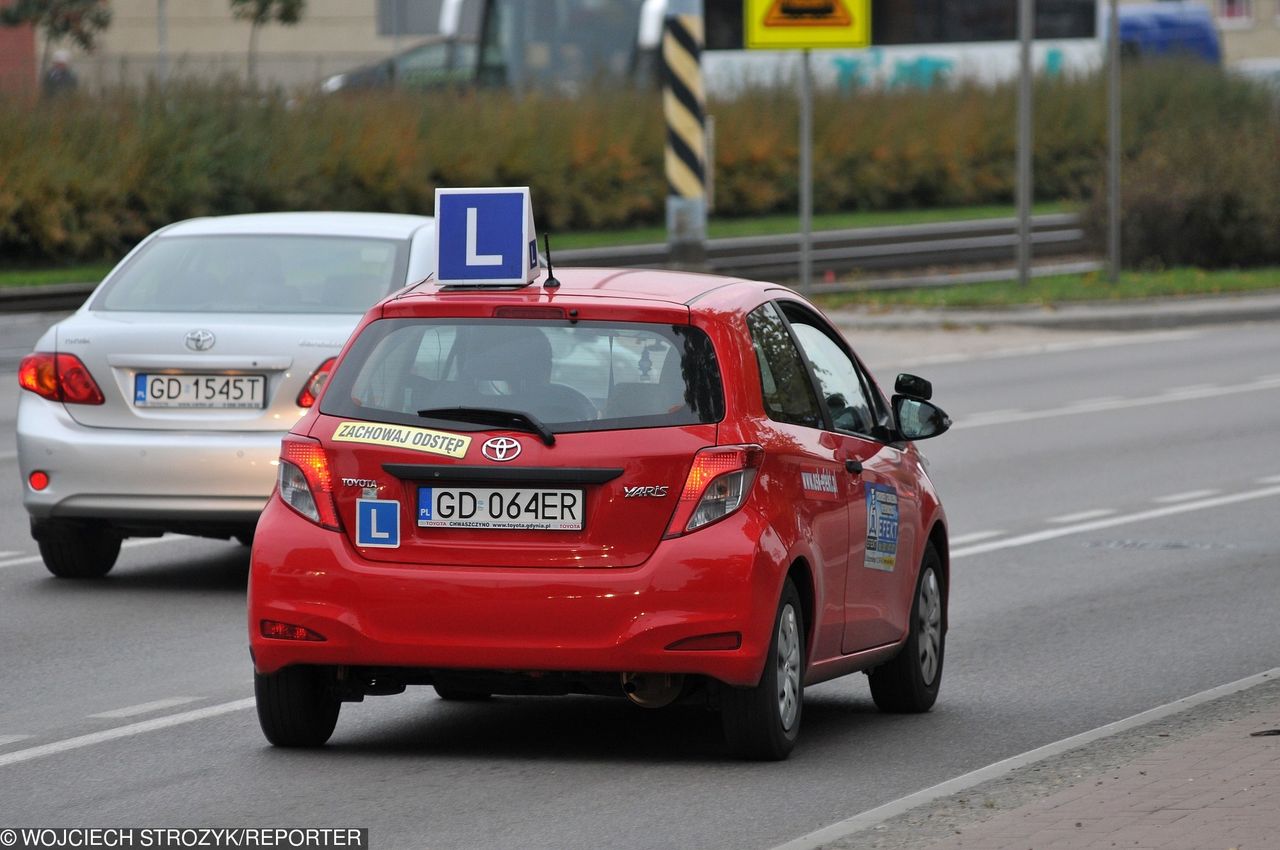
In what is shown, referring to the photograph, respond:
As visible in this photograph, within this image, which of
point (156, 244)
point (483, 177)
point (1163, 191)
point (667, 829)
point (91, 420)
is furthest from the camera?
point (483, 177)

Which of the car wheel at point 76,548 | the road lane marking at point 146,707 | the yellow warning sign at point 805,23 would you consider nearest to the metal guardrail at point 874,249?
the yellow warning sign at point 805,23

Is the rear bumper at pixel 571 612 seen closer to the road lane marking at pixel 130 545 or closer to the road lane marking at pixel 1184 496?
the road lane marking at pixel 130 545

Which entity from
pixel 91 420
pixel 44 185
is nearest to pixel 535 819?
pixel 91 420

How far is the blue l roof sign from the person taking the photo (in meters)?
7.27

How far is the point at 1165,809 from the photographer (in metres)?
6.00

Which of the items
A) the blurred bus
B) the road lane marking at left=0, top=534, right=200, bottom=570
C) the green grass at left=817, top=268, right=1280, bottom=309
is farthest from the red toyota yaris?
the blurred bus

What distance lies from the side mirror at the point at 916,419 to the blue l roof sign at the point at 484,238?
1.48 m

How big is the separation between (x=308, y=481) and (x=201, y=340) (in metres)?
3.58

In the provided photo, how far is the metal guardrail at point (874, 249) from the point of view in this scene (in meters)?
32.8

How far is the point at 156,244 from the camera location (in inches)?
445

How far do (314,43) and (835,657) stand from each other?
238 ft

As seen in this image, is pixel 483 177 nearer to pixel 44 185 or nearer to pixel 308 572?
pixel 44 185

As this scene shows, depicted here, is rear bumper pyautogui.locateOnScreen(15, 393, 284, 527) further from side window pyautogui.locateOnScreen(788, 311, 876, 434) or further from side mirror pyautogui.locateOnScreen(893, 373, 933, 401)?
side mirror pyautogui.locateOnScreen(893, 373, 933, 401)

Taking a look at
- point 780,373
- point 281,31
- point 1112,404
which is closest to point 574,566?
point 780,373
